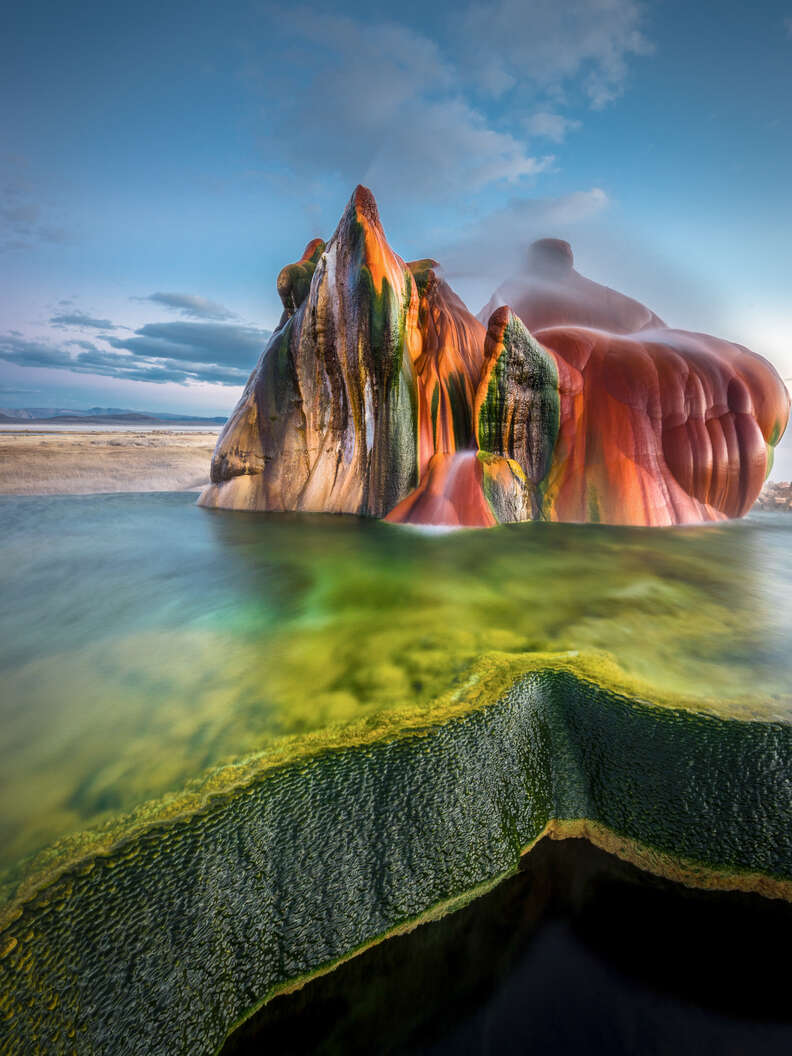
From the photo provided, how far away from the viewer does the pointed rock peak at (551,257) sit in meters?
13.3

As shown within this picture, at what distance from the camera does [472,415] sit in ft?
24.3

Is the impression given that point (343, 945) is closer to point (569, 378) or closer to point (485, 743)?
point (485, 743)

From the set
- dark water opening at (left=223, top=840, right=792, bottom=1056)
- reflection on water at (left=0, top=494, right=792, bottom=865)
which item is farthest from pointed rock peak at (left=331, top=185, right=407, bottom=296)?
dark water opening at (left=223, top=840, right=792, bottom=1056)

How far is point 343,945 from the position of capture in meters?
1.48

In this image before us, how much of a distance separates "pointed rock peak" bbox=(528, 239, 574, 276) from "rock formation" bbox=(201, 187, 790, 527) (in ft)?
20.7

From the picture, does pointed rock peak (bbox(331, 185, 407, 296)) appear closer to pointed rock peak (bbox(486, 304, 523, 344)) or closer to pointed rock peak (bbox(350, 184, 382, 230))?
pointed rock peak (bbox(350, 184, 382, 230))

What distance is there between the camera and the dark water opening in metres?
1.32

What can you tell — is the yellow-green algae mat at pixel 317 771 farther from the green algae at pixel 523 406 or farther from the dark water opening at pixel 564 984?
the green algae at pixel 523 406

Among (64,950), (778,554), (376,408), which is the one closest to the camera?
(64,950)

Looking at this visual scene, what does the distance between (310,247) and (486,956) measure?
10615 mm

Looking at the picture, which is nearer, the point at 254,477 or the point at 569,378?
the point at 569,378

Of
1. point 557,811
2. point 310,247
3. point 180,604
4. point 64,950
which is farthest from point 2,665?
point 310,247

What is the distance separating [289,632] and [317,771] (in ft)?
4.62

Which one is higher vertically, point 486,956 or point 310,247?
point 310,247
